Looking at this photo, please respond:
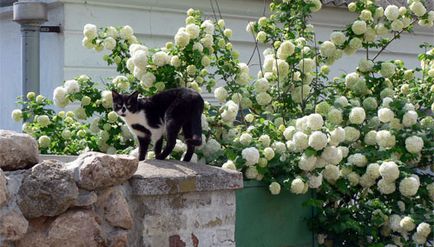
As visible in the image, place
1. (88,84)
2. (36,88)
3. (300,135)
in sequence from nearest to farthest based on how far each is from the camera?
(300,135)
(88,84)
(36,88)

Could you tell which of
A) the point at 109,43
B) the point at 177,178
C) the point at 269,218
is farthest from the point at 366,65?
the point at 177,178

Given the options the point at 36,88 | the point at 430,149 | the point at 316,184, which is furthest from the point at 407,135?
the point at 36,88

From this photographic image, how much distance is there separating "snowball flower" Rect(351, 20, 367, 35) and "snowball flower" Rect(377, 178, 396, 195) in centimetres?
114

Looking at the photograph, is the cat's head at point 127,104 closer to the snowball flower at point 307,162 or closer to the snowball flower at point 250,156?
the snowball flower at point 250,156

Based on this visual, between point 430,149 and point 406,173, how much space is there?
1.24 feet

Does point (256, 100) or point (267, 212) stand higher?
point (256, 100)

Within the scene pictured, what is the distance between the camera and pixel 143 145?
557cm

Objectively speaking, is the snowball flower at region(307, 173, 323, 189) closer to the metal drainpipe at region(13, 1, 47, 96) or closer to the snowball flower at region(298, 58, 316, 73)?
the snowball flower at region(298, 58, 316, 73)

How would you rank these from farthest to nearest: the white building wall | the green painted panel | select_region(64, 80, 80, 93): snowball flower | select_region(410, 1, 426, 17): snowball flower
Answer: the white building wall
select_region(410, 1, 426, 17): snowball flower
select_region(64, 80, 80, 93): snowball flower
the green painted panel

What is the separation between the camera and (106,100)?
6156 mm

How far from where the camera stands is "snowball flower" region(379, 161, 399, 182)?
6.02 m

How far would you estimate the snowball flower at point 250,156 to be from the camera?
5757 mm

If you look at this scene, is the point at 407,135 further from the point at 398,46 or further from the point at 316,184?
the point at 398,46

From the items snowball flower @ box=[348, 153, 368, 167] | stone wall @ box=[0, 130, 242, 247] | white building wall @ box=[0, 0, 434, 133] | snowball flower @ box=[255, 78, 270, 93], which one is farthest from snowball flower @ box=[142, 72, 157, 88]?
white building wall @ box=[0, 0, 434, 133]
